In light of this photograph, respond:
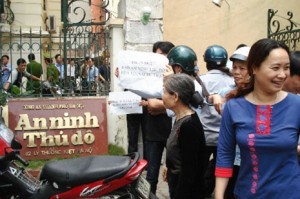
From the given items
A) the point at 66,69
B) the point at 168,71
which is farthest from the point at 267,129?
the point at 66,69

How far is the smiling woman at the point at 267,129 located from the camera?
245 centimetres

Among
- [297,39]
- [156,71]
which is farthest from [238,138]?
[297,39]

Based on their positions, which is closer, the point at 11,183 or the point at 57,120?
the point at 11,183

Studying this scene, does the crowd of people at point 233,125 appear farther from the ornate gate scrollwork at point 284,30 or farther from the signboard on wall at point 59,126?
the ornate gate scrollwork at point 284,30

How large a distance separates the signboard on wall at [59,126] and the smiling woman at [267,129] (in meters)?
4.80

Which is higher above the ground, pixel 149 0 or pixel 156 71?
pixel 149 0

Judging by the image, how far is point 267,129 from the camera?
2463 mm

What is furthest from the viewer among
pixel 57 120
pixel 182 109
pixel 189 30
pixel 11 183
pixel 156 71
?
pixel 189 30

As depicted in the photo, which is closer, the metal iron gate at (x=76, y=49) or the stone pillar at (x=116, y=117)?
the metal iron gate at (x=76, y=49)

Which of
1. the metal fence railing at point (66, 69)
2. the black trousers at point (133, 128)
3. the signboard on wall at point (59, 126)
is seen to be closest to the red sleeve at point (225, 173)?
the black trousers at point (133, 128)

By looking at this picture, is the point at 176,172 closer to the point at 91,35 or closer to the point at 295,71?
the point at 295,71

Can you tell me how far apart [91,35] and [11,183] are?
3.75 meters

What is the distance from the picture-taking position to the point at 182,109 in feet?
11.8

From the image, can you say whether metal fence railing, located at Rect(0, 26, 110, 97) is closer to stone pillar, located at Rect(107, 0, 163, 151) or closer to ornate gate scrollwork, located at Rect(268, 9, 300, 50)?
stone pillar, located at Rect(107, 0, 163, 151)
